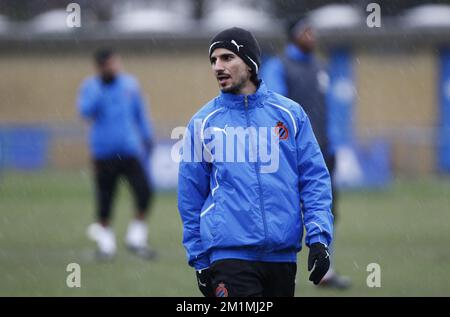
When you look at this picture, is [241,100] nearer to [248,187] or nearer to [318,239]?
[248,187]

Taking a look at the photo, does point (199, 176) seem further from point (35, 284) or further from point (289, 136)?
point (35, 284)

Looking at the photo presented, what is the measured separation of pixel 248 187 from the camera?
18.7 ft

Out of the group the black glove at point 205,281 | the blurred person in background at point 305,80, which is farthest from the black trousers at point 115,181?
the black glove at point 205,281

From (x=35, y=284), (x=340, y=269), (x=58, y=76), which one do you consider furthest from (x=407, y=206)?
(x=58, y=76)

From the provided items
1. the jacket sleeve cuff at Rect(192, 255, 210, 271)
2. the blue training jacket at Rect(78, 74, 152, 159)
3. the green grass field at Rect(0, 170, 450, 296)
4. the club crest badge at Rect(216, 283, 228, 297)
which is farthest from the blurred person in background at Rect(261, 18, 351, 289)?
the club crest badge at Rect(216, 283, 228, 297)

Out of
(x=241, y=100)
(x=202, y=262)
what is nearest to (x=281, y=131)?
(x=241, y=100)

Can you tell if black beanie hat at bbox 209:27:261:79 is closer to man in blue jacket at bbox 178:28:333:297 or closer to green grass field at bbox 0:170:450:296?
man in blue jacket at bbox 178:28:333:297

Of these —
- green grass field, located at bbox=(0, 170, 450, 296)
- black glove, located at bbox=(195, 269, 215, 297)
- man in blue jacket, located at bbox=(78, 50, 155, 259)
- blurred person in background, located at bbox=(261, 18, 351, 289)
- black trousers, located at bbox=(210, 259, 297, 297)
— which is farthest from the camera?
man in blue jacket, located at bbox=(78, 50, 155, 259)

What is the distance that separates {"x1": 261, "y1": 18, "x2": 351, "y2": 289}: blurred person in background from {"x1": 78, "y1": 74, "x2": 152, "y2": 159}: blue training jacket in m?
3.28

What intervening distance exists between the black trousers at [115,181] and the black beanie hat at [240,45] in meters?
6.39

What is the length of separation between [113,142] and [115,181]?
494mm

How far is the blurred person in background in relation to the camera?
9.34 meters

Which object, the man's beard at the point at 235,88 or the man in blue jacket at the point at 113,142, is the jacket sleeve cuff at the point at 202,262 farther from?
the man in blue jacket at the point at 113,142

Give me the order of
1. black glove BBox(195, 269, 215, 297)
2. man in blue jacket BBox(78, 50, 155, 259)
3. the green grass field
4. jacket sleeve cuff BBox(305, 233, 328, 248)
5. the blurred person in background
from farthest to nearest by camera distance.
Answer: man in blue jacket BBox(78, 50, 155, 259), the green grass field, the blurred person in background, black glove BBox(195, 269, 215, 297), jacket sleeve cuff BBox(305, 233, 328, 248)
